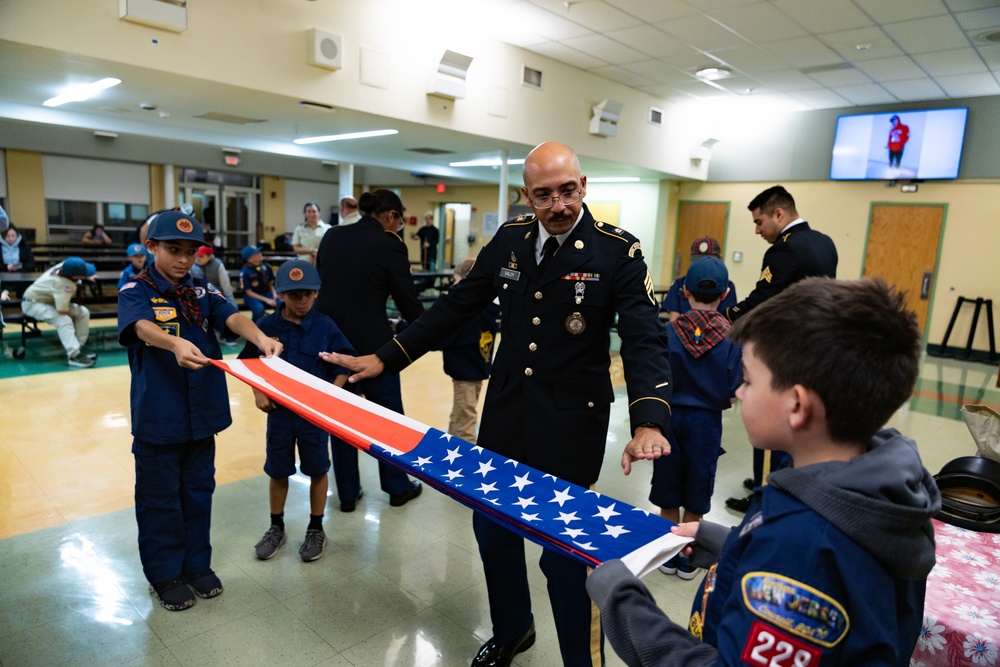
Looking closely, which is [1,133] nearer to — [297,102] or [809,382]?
[297,102]

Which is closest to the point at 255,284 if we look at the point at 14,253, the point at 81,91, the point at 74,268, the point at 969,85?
the point at 74,268

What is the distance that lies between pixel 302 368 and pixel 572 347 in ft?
4.83

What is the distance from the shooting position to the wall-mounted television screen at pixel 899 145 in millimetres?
9227

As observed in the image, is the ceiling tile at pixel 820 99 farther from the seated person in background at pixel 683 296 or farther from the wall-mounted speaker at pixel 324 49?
the wall-mounted speaker at pixel 324 49

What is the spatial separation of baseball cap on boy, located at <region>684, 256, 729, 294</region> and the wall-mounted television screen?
341 inches

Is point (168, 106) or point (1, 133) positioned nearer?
point (168, 106)

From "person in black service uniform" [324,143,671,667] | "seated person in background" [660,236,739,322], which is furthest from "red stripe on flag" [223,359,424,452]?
"seated person in background" [660,236,739,322]

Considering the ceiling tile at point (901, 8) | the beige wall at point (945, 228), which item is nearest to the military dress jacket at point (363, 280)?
the ceiling tile at point (901, 8)

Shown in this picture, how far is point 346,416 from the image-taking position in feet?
7.56

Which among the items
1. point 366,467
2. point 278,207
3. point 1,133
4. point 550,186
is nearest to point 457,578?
point 366,467

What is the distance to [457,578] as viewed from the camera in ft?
9.32

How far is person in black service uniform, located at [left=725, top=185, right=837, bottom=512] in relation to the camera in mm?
3578

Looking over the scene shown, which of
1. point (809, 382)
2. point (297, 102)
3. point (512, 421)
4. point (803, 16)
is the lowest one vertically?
point (512, 421)

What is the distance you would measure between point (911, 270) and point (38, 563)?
11497 millimetres
